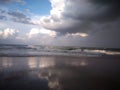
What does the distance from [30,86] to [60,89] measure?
169 centimetres

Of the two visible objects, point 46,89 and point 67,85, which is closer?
point 46,89

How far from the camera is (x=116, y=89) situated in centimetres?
713

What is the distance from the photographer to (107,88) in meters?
7.25

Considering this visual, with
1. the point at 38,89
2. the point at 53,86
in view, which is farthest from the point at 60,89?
the point at 38,89

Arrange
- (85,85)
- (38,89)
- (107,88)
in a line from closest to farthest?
1. (38,89)
2. (107,88)
3. (85,85)

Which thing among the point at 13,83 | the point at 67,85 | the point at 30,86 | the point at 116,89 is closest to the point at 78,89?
the point at 67,85

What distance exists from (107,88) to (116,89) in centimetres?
46

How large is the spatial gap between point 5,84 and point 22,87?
105 centimetres

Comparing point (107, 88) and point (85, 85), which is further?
point (85, 85)

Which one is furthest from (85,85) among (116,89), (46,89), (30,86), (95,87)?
(30,86)

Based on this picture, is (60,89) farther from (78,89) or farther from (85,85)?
(85,85)

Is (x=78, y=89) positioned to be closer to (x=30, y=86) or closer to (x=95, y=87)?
(x=95, y=87)

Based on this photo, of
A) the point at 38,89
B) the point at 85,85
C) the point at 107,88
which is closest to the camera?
the point at 38,89

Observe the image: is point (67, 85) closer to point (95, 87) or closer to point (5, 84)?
point (95, 87)
